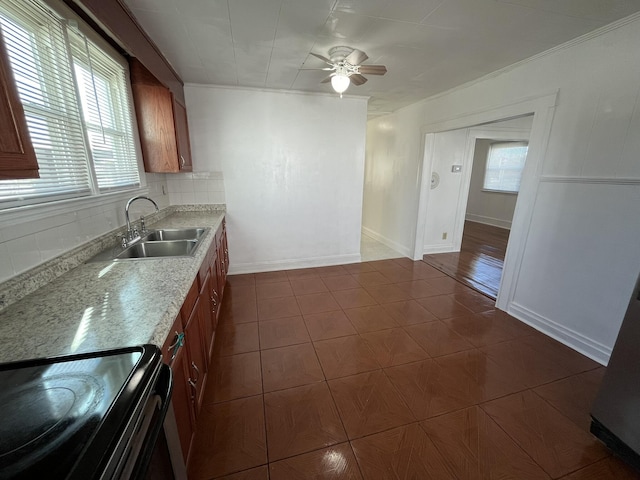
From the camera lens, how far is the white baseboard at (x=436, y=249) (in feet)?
15.0

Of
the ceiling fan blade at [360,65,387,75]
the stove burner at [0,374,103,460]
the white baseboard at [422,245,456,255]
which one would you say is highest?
the ceiling fan blade at [360,65,387,75]

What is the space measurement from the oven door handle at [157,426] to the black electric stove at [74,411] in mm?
13

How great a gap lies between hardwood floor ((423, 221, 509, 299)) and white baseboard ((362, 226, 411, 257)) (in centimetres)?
31

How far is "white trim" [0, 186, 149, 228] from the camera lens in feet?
3.80

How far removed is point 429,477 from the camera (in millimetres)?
1287

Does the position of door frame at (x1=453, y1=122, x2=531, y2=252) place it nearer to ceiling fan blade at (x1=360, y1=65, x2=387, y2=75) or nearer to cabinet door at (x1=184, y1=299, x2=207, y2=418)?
ceiling fan blade at (x1=360, y1=65, x2=387, y2=75)

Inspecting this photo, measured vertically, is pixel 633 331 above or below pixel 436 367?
above

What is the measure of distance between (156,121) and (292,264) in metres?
2.36

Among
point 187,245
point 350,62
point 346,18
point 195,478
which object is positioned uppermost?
point 346,18

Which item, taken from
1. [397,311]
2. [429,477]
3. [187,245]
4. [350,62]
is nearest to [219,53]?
[350,62]

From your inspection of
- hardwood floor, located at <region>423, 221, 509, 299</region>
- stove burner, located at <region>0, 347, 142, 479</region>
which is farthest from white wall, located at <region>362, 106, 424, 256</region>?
stove burner, located at <region>0, 347, 142, 479</region>

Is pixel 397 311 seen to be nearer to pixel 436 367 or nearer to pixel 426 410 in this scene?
pixel 436 367

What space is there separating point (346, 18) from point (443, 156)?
3061 millimetres

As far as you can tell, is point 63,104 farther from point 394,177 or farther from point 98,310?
point 394,177
